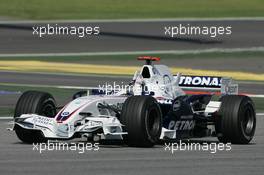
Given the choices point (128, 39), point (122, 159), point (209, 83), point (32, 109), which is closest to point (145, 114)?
point (122, 159)

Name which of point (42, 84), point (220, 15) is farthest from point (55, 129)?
point (220, 15)

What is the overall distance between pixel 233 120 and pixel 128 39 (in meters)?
22.4

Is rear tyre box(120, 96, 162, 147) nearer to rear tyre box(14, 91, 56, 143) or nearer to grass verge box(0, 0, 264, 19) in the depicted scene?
rear tyre box(14, 91, 56, 143)

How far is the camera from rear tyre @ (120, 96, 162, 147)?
47.6 feet

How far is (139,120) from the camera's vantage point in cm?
1449

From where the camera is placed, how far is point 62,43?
36.8 m

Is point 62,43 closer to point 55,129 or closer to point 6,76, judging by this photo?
point 6,76

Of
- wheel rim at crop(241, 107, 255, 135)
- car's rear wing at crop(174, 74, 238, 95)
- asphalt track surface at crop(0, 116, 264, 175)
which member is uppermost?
car's rear wing at crop(174, 74, 238, 95)

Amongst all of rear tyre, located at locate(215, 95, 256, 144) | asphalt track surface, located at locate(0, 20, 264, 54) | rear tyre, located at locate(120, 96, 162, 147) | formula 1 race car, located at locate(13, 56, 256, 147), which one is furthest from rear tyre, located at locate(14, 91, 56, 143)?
asphalt track surface, located at locate(0, 20, 264, 54)

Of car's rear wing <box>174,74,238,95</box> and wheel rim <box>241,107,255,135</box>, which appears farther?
car's rear wing <box>174,74,238,95</box>

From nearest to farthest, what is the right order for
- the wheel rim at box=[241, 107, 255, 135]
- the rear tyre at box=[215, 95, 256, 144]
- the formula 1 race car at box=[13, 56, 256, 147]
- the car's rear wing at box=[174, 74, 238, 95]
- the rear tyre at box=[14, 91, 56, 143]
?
the formula 1 race car at box=[13, 56, 256, 147] → the rear tyre at box=[14, 91, 56, 143] → the rear tyre at box=[215, 95, 256, 144] → the wheel rim at box=[241, 107, 255, 135] → the car's rear wing at box=[174, 74, 238, 95]

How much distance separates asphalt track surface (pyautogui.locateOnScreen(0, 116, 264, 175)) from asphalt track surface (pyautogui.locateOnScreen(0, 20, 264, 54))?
2053 cm

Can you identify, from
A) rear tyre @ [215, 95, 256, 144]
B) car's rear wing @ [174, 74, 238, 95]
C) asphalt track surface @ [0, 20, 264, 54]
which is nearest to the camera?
rear tyre @ [215, 95, 256, 144]

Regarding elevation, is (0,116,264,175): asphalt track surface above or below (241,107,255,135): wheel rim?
below
